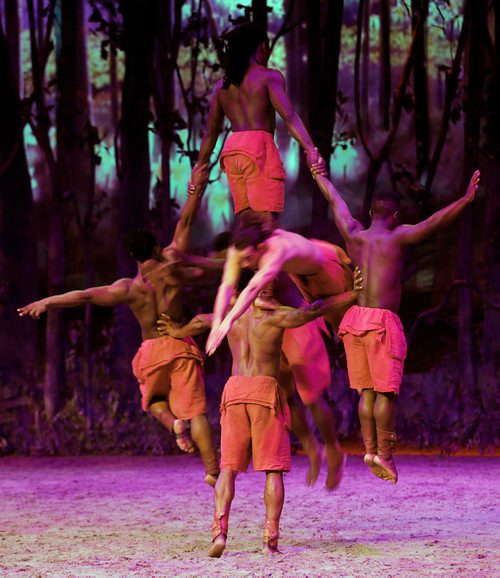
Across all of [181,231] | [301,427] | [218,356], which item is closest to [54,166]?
[218,356]

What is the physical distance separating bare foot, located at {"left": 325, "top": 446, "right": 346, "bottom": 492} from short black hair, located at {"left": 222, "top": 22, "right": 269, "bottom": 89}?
2.05 m

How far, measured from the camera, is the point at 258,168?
6.23 m

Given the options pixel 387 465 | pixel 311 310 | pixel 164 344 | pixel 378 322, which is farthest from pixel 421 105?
pixel 311 310

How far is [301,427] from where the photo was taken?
21.4 ft

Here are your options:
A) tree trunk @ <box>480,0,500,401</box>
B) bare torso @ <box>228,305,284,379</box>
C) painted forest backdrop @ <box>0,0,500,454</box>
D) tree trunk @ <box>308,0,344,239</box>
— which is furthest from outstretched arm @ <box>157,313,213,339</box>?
tree trunk @ <box>480,0,500,401</box>

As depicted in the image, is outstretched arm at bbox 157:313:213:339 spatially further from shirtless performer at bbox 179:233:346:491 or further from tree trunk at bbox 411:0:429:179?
tree trunk at bbox 411:0:429:179

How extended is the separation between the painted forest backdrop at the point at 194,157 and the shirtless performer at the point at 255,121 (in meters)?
3.67

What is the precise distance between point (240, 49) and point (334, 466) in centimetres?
230

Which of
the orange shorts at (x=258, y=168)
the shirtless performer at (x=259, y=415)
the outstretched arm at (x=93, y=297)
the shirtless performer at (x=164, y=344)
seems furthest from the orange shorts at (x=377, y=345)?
the outstretched arm at (x=93, y=297)

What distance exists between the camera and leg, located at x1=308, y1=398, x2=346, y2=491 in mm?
6414

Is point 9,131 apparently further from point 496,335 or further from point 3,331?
point 496,335

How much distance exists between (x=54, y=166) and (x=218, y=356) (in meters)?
2.20

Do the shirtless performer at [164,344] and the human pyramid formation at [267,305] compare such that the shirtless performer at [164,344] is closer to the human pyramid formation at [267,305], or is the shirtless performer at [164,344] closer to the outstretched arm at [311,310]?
the human pyramid formation at [267,305]

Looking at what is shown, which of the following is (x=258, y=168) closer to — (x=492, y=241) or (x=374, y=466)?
(x=374, y=466)
